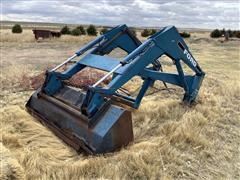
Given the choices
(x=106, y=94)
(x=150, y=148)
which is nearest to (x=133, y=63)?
(x=106, y=94)

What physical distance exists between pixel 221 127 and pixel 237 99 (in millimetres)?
2062

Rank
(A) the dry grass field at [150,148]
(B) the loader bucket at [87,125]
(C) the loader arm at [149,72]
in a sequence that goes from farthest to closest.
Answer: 1. (C) the loader arm at [149,72]
2. (B) the loader bucket at [87,125]
3. (A) the dry grass field at [150,148]

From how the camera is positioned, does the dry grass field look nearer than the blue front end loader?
Yes

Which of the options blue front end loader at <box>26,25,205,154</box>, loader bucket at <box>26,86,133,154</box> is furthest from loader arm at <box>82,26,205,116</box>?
loader bucket at <box>26,86,133,154</box>

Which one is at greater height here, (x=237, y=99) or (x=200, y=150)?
(x=200, y=150)

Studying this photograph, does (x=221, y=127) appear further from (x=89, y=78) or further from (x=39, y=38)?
(x=39, y=38)

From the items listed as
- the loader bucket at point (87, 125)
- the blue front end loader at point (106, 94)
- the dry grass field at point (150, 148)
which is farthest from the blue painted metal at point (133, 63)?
the dry grass field at point (150, 148)

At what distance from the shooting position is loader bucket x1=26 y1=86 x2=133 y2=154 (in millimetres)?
4543

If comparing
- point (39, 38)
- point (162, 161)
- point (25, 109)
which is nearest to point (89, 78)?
point (25, 109)

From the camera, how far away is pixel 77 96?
5.42 m

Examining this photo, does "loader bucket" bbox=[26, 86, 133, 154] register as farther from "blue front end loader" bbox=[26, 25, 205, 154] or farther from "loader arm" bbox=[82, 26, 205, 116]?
"loader arm" bbox=[82, 26, 205, 116]

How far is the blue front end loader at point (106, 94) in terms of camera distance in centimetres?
463

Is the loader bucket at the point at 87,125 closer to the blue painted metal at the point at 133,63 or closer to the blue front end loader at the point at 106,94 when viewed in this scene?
the blue front end loader at the point at 106,94

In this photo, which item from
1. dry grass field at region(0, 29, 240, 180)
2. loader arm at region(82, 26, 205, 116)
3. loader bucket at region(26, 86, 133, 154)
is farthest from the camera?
loader arm at region(82, 26, 205, 116)
